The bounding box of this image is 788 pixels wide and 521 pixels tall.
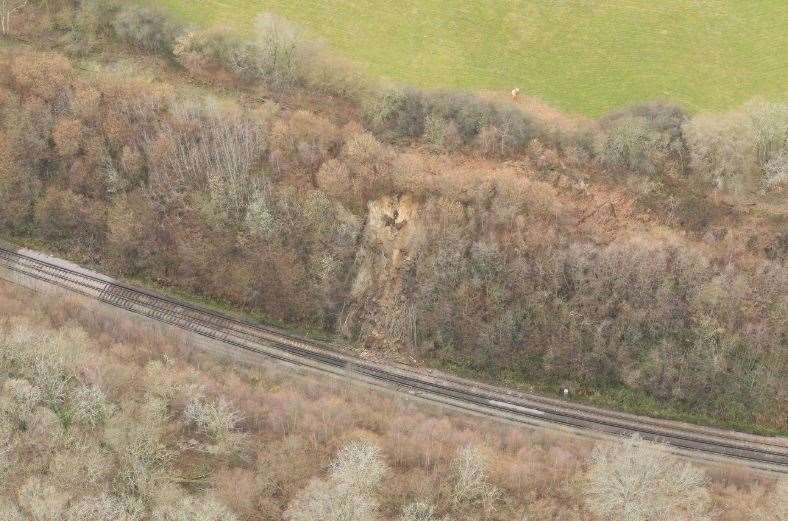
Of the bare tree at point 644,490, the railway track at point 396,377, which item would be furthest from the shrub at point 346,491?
the railway track at point 396,377

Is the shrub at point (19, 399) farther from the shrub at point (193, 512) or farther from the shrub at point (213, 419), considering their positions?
the shrub at point (193, 512)

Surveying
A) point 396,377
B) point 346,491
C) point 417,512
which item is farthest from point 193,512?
point 396,377

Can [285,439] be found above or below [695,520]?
below

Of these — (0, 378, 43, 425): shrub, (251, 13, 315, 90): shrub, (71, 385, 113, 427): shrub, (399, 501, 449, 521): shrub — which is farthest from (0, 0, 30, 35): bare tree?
(399, 501, 449, 521): shrub

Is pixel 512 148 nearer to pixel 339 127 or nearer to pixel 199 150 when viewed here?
pixel 339 127

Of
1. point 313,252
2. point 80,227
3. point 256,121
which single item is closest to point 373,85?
point 256,121

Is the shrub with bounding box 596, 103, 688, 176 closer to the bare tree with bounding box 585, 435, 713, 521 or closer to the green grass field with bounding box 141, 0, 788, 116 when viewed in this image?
the green grass field with bounding box 141, 0, 788, 116

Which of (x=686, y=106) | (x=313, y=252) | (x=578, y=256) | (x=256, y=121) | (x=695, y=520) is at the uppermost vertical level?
(x=686, y=106)
